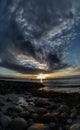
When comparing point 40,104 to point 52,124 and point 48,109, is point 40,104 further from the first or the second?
Answer: point 52,124

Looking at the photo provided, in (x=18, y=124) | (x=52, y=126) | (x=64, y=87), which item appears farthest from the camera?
(x=64, y=87)

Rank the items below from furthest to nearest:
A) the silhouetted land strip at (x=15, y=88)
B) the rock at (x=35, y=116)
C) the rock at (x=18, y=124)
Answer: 1. the silhouetted land strip at (x=15, y=88)
2. the rock at (x=35, y=116)
3. the rock at (x=18, y=124)

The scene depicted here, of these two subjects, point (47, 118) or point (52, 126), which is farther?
point (47, 118)

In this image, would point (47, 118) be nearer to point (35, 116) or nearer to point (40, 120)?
point (40, 120)

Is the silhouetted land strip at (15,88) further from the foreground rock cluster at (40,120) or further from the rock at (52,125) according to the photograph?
the rock at (52,125)

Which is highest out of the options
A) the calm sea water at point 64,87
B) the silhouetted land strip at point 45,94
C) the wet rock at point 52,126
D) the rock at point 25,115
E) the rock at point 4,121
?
the calm sea water at point 64,87

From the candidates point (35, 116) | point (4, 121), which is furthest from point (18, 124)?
point (35, 116)

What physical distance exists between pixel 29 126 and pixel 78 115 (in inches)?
68.9

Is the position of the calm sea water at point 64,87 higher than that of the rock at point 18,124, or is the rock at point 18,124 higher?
the calm sea water at point 64,87

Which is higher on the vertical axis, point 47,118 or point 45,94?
point 45,94

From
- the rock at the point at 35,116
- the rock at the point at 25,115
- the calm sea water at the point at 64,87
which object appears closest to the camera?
the rock at the point at 35,116

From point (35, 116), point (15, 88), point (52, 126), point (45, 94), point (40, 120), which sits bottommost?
point (52, 126)

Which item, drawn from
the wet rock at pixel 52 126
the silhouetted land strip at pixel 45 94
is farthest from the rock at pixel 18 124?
the silhouetted land strip at pixel 45 94

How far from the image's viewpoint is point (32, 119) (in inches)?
344
